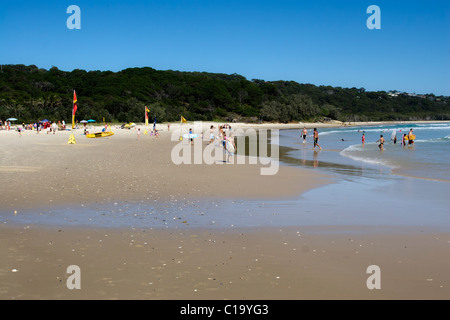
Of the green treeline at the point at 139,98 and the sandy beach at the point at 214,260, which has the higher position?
the green treeline at the point at 139,98

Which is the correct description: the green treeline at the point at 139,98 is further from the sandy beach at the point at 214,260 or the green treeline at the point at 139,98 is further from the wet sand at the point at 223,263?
the wet sand at the point at 223,263

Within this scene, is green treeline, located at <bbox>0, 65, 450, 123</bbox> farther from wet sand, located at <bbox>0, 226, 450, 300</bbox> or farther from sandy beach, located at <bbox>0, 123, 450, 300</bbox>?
wet sand, located at <bbox>0, 226, 450, 300</bbox>

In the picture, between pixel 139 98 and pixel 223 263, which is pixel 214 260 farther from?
pixel 139 98

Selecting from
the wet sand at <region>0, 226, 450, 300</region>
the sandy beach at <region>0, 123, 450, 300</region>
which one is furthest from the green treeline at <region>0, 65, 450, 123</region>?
the wet sand at <region>0, 226, 450, 300</region>

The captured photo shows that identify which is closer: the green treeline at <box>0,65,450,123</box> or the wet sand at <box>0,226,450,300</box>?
the wet sand at <box>0,226,450,300</box>

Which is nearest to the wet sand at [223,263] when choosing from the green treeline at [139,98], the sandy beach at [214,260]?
the sandy beach at [214,260]

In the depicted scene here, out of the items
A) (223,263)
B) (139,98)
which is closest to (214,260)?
(223,263)

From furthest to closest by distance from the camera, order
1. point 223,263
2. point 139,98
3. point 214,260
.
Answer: point 139,98
point 214,260
point 223,263

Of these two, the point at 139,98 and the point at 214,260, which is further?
the point at 139,98

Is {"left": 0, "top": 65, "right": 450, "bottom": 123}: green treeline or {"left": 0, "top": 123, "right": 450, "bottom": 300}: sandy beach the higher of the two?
{"left": 0, "top": 65, "right": 450, "bottom": 123}: green treeline

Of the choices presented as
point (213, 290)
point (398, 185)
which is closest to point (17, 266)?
point (213, 290)

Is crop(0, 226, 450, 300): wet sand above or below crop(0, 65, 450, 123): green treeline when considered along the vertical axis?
below

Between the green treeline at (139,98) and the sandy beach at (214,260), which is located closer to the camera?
the sandy beach at (214,260)
